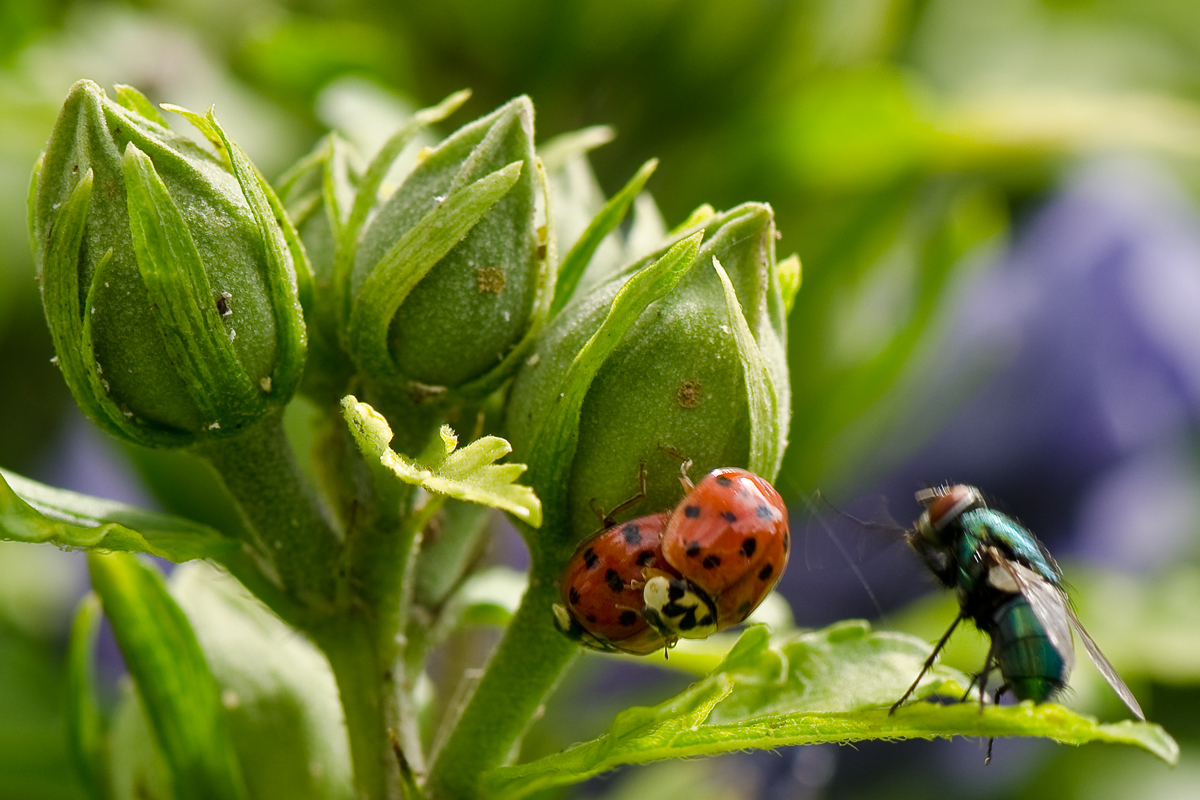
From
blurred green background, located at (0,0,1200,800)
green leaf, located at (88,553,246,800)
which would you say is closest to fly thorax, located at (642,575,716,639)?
green leaf, located at (88,553,246,800)

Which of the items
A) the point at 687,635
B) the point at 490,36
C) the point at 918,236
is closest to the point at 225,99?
the point at 490,36

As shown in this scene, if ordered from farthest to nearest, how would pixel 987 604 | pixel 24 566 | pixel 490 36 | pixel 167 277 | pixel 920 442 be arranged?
pixel 920 442
pixel 24 566
pixel 490 36
pixel 987 604
pixel 167 277

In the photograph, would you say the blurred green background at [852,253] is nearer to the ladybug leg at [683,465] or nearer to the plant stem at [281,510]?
the plant stem at [281,510]

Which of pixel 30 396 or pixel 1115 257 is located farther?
pixel 1115 257

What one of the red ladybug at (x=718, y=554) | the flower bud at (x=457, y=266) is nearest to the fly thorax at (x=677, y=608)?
the red ladybug at (x=718, y=554)

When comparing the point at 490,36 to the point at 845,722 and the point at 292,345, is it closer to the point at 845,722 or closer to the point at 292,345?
the point at 292,345

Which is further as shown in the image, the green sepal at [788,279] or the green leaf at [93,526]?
the green sepal at [788,279]

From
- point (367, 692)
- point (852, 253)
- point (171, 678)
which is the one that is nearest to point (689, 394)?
point (367, 692)
